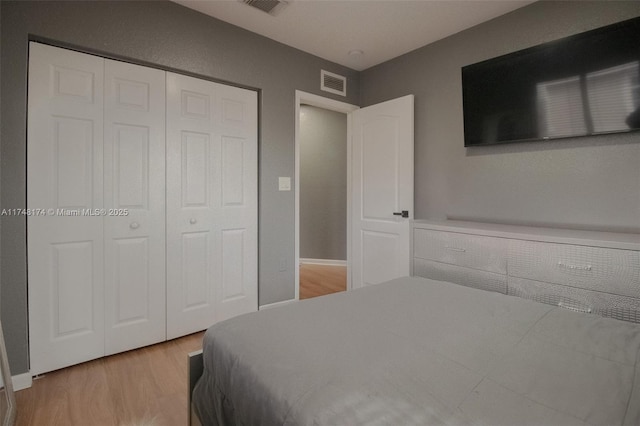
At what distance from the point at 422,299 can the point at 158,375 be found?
1.65 meters

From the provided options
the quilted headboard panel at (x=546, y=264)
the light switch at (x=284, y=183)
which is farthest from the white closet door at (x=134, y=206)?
the quilted headboard panel at (x=546, y=264)

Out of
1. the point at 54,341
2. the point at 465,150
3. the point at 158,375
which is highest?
the point at 465,150

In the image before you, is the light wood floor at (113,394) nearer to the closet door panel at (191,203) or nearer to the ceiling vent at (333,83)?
the closet door panel at (191,203)

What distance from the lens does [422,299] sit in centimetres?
145

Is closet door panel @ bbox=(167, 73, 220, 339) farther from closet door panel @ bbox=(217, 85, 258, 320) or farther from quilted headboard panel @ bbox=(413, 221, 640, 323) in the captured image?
quilted headboard panel @ bbox=(413, 221, 640, 323)

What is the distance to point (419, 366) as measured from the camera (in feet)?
2.92

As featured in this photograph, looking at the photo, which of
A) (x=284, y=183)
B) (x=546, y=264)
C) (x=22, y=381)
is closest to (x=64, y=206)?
(x=22, y=381)

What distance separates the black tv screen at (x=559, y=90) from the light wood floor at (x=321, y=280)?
219 cm

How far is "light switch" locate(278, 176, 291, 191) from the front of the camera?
3008mm

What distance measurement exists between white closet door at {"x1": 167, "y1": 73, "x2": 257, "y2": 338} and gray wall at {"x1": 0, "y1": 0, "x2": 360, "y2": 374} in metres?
0.12

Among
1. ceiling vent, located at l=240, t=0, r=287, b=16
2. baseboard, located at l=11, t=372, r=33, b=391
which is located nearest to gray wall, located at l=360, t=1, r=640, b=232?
ceiling vent, located at l=240, t=0, r=287, b=16

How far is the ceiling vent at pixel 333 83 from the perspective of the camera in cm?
326

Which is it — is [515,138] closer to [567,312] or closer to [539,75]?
[539,75]

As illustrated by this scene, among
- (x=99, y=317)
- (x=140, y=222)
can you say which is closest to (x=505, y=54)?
(x=140, y=222)
